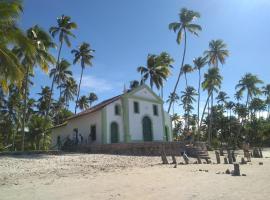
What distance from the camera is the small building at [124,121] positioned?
31.8 metres

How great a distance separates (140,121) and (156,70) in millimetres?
10813

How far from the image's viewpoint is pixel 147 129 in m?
34.7

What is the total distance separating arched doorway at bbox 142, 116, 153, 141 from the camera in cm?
3431

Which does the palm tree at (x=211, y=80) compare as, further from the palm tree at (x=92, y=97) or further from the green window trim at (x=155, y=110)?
the palm tree at (x=92, y=97)

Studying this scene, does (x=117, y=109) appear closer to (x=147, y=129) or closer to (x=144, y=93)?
(x=144, y=93)

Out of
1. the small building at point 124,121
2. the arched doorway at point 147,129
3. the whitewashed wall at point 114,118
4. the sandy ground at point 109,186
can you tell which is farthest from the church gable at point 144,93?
the sandy ground at point 109,186

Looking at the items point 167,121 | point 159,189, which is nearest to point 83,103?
point 167,121

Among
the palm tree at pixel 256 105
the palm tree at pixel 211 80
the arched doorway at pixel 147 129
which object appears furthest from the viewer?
the palm tree at pixel 256 105

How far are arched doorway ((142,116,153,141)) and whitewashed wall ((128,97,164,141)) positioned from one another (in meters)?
0.43

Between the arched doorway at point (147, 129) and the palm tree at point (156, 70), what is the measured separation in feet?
27.1

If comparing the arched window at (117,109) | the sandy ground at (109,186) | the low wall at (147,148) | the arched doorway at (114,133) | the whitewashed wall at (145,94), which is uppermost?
the whitewashed wall at (145,94)

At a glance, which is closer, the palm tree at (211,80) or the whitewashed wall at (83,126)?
the whitewashed wall at (83,126)

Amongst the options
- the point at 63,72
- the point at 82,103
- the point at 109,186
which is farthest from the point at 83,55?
the point at 109,186

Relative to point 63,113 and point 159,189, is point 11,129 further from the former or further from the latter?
point 159,189
